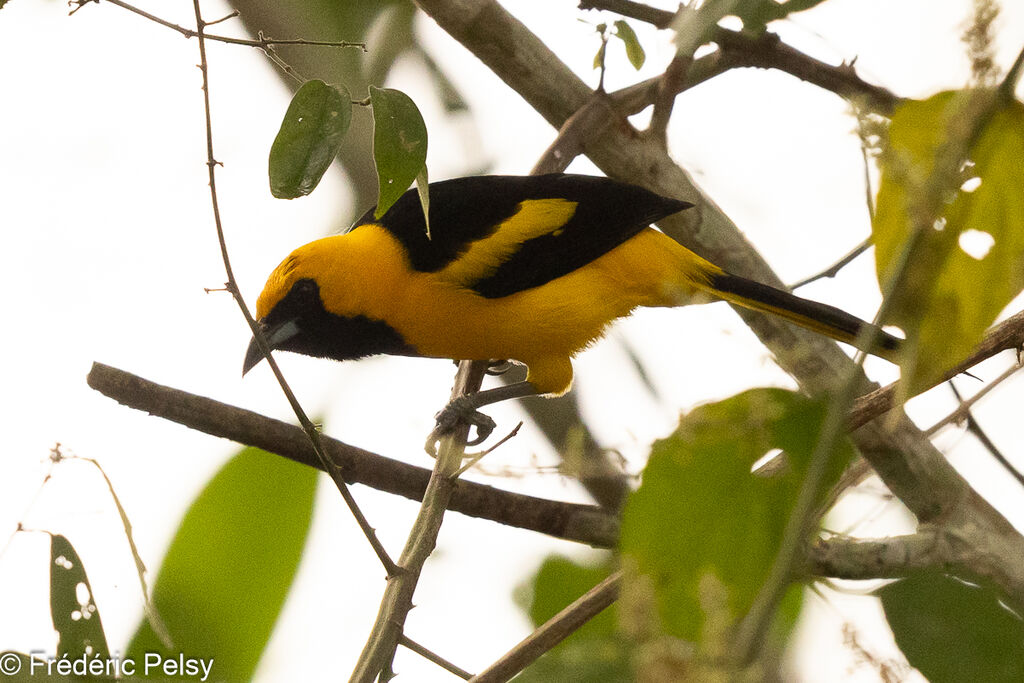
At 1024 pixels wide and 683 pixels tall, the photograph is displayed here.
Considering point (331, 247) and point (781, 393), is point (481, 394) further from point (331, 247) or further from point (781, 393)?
point (781, 393)

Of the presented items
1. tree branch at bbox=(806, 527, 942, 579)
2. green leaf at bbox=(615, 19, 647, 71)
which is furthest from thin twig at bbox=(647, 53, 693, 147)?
tree branch at bbox=(806, 527, 942, 579)

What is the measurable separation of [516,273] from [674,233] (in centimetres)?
31

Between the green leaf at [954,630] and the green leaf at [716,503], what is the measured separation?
0.92ft

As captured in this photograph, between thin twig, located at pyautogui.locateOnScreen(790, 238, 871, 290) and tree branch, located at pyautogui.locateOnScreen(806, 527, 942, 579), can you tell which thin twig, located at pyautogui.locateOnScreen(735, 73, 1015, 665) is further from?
thin twig, located at pyautogui.locateOnScreen(790, 238, 871, 290)

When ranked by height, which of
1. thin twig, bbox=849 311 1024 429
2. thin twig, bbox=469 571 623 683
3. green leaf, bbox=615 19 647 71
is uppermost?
green leaf, bbox=615 19 647 71

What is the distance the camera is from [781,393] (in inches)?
23.1

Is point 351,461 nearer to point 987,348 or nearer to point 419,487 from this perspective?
point 419,487

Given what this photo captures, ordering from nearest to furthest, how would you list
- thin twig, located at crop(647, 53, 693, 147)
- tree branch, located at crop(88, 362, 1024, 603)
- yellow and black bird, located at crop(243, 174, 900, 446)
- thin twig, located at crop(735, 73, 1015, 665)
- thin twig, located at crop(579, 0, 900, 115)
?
thin twig, located at crop(735, 73, 1015, 665) < tree branch, located at crop(88, 362, 1024, 603) < thin twig, located at crop(579, 0, 900, 115) < thin twig, located at crop(647, 53, 693, 147) < yellow and black bird, located at crop(243, 174, 900, 446)

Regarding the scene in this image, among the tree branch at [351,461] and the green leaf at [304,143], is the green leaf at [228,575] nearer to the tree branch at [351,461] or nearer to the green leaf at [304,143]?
the tree branch at [351,461]

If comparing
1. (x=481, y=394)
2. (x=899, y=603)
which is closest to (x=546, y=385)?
(x=481, y=394)

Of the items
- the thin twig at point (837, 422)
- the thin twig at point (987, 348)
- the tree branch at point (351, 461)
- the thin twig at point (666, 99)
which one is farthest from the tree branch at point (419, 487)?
the thin twig at point (666, 99)

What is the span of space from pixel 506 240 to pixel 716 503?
1178 millimetres

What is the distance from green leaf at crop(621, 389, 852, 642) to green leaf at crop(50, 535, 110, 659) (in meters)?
0.65

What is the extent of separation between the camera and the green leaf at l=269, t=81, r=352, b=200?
0.78 metres
